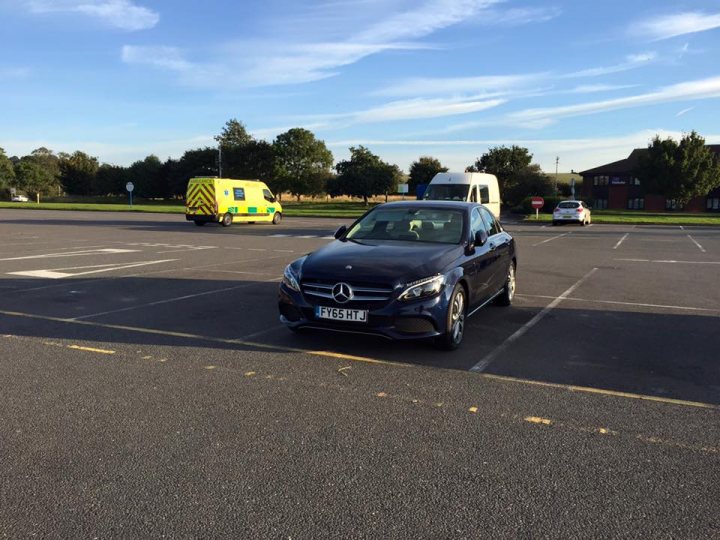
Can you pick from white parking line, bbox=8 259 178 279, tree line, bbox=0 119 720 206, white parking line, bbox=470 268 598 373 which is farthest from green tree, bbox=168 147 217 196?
white parking line, bbox=470 268 598 373

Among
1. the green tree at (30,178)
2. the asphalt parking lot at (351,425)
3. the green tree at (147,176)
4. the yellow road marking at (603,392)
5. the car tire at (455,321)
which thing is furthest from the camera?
the green tree at (30,178)

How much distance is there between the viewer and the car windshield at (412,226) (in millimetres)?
6811

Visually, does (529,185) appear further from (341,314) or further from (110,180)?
(110,180)

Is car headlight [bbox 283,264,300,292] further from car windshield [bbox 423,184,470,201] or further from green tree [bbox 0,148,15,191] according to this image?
green tree [bbox 0,148,15,191]

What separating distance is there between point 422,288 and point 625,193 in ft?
250

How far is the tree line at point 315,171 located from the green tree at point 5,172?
0.50 feet

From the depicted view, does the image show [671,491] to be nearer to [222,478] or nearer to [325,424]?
[325,424]

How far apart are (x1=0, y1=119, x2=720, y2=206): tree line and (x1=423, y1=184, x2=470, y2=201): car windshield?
48.6 m

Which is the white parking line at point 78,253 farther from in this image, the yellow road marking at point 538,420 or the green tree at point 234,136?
the green tree at point 234,136

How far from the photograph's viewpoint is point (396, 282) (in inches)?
214

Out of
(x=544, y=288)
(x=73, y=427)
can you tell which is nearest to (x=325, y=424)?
(x=73, y=427)

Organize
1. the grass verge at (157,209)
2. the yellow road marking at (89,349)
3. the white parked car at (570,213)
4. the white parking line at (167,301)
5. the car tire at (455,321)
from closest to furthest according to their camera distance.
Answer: the car tire at (455,321), the yellow road marking at (89,349), the white parking line at (167,301), the white parked car at (570,213), the grass verge at (157,209)

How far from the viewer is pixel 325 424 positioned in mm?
3990

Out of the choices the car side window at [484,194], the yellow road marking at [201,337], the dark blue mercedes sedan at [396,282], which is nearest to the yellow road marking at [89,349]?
the yellow road marking at [201,337]
